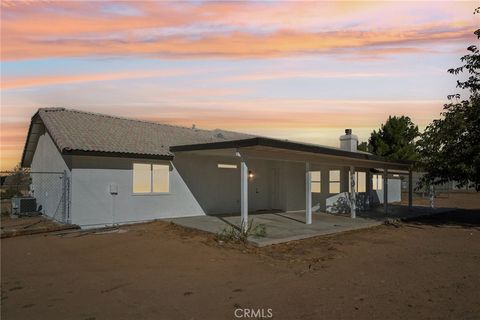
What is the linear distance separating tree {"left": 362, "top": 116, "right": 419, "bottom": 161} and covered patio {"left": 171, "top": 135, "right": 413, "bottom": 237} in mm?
13018

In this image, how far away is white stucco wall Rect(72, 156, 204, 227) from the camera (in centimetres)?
1350

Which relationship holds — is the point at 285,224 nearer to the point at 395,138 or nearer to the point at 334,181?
the point at 334,181

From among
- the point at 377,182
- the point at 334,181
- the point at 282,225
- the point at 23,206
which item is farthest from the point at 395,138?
the point at 23,206

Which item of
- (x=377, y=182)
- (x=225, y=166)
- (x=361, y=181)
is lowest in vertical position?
(x=377, y=182)

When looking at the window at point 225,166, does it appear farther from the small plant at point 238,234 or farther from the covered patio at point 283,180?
the small plant at point 238,234

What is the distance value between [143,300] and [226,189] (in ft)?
38.4

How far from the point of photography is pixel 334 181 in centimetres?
2062

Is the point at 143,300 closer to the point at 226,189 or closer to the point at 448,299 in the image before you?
the point at 448,299

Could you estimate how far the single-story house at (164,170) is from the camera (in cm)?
1347

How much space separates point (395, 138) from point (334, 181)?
18.0m

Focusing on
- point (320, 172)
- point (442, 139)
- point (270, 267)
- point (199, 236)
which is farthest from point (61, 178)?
point (442, 139)

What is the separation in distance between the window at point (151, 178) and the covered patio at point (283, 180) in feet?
2.36

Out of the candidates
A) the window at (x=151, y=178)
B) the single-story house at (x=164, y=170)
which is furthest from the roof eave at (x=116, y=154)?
the window at (x=151, y=178)

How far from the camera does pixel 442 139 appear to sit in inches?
656
